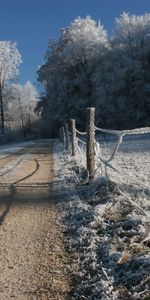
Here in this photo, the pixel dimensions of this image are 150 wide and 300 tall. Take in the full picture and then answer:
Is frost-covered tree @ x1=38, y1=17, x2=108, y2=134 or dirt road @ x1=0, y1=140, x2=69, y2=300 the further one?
frost-covered tree @ x1=38, y1=17, x2=108, y2=134

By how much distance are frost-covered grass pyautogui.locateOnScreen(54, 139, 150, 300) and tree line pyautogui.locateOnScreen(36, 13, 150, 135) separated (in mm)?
34972

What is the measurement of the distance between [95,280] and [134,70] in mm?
41478

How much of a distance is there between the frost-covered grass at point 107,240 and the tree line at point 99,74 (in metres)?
35.0

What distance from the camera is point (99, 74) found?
47250 mm

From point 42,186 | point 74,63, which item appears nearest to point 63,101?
point 74,63

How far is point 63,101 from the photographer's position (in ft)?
170

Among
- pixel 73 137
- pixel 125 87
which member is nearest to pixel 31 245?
pixel 73 137

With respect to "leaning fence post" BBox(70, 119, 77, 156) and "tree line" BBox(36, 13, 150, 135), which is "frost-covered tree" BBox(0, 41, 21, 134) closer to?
"tree line" BBox(36, 13, 150, 135)

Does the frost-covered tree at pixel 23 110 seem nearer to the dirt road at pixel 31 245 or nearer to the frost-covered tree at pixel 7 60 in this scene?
the frost-covered tree at pixel 7 60

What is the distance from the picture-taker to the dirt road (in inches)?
215

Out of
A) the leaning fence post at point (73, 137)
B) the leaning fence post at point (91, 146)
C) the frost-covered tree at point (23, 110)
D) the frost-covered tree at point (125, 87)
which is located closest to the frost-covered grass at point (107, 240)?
the leaning fence post at point (91, 146)

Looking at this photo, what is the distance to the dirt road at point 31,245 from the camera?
215 inches

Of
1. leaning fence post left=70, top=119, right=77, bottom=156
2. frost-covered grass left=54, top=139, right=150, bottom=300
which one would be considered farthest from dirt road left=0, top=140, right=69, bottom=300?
leaning fence post left=70, top=119, right=77, bottom=156

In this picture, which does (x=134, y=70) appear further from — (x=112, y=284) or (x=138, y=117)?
(x=112, y=284)
